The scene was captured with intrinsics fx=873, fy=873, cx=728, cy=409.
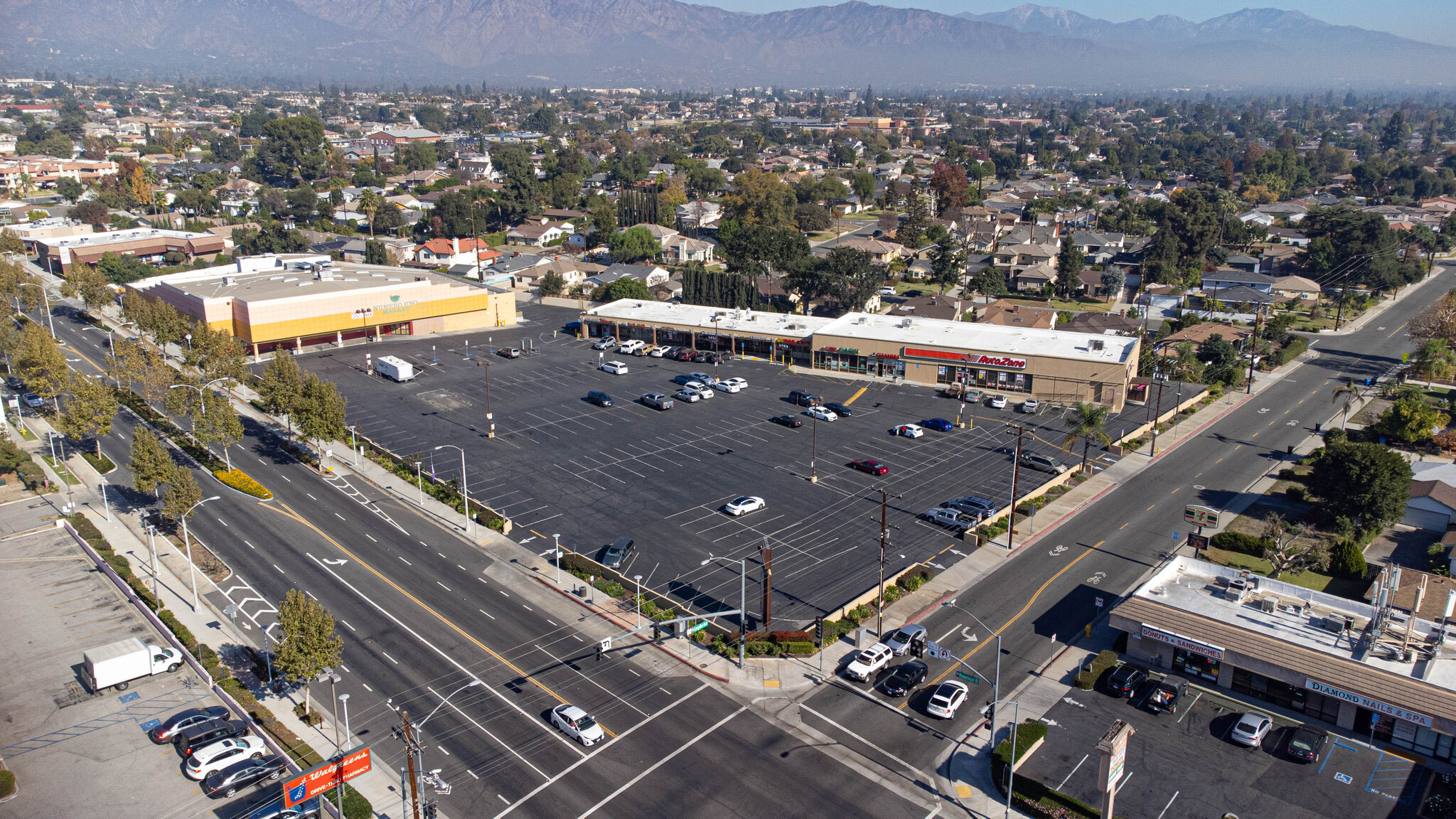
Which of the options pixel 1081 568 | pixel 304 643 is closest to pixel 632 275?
pixel 1081 568

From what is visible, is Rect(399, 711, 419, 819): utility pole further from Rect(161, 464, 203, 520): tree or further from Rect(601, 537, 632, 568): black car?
Rect(161, 464, 203, 520): tree

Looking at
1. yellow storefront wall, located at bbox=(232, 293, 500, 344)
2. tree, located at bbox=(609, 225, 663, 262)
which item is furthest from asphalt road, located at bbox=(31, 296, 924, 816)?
tree, located at bbox=(609, 225, 663, 262)

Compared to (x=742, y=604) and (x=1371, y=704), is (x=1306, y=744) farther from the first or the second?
(x=742, y=604)

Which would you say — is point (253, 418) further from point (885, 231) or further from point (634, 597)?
point (885, 231)

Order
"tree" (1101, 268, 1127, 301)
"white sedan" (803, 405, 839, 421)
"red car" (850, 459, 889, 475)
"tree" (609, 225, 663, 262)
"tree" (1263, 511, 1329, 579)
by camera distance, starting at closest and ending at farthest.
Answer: "tree" (1263, 511, 1329, 579)
"red car" (850, 459, 889, 475)
"white sedan" (803, 405, 839, 421)
"tree" (1101, 268, 1127, 301)
"tree" (609, 225, 663, 262)

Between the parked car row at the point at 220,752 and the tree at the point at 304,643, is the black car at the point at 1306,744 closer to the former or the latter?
the parked car row at the point at 220,752

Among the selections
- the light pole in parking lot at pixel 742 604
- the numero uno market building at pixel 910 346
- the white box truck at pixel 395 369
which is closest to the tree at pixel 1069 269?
the numero uno market building at pixel 910 346
